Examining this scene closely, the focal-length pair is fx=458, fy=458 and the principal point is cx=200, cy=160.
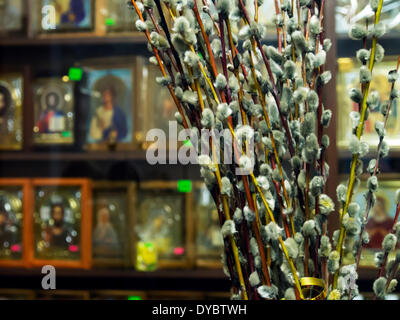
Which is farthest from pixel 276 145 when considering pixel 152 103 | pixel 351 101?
pixel 152 103

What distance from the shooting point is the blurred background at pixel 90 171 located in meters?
1.33

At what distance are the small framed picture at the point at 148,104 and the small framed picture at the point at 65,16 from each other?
23cm

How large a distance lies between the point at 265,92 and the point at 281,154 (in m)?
0.09

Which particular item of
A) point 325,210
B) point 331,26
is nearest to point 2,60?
point 331,26

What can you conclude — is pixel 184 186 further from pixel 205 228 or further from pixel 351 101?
pixel 351 101

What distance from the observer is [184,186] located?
1.33 meters

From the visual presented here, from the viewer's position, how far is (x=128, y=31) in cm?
132

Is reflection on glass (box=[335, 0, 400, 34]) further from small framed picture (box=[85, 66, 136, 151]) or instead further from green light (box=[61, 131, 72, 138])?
green light (box=[61, 131, 72, 138])

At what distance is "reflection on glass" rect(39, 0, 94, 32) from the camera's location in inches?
55.2

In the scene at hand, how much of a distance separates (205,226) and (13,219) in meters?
0.60

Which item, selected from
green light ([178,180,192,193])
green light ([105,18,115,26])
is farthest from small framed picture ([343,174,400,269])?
green light ([105,18,115,26])

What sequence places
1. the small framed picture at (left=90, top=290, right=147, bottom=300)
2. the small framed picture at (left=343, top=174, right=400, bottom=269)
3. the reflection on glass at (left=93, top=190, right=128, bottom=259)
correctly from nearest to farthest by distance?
the small framed picture at (left=343, top=174, right=400, bottom=269) → the small framed picture at (left=90, top=290, right=147, bottom=300) → the reflection on glass at (left=93, top=190, right=128, bottom=259)

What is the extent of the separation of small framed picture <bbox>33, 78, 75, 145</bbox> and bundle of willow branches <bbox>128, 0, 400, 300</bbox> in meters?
0.85

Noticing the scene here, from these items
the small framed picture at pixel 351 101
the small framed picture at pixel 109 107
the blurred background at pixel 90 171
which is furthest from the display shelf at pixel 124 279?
the small framed picture at pixel 351 101
